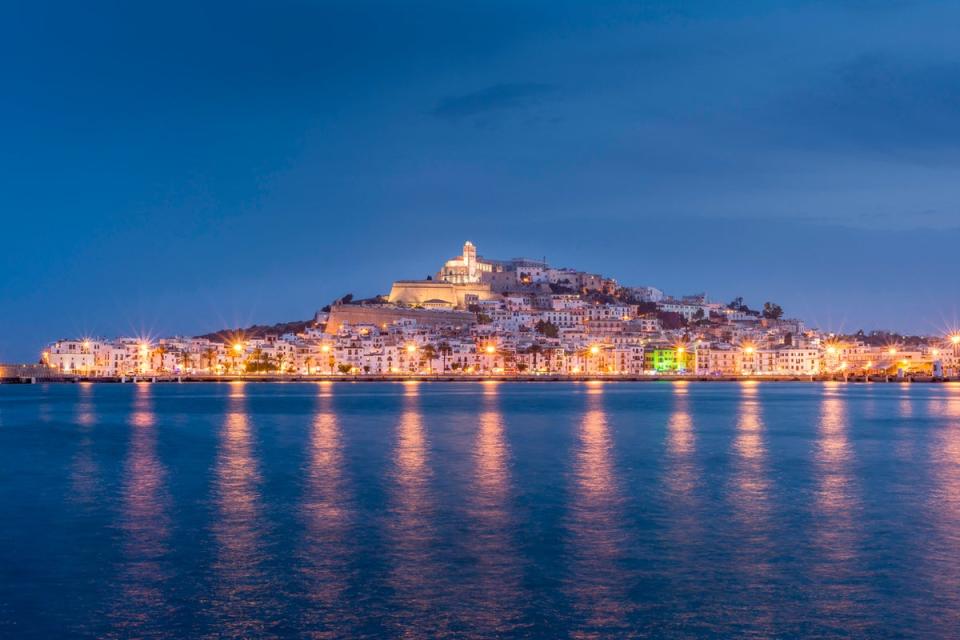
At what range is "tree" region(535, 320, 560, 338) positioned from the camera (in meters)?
116

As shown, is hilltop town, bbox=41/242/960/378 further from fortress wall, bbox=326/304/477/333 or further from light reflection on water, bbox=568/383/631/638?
light reflection on water, bbox=568/383/631/638

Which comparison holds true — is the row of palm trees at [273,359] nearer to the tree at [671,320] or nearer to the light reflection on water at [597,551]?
the tree at [671,320]

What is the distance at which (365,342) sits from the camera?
341ft

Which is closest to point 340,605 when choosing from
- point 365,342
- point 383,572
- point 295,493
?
point 383,572

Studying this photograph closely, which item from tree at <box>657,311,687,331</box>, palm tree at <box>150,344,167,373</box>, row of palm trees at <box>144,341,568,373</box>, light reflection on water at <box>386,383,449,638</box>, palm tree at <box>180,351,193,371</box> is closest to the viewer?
light reflection on water at <box>386,383,449,638</box>

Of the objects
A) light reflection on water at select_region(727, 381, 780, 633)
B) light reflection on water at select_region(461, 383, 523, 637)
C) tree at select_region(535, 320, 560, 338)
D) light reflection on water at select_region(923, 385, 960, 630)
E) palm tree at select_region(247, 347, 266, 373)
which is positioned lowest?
light reflection on water at select_region(923, 385, 960, 630)

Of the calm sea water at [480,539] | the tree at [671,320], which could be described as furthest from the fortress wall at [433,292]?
the calm sea water at [480,539]

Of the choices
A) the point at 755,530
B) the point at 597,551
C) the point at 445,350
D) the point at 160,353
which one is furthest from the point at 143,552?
the point at 160,353

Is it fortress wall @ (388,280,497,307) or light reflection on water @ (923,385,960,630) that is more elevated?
fortress wall @ (388,280,497,307)

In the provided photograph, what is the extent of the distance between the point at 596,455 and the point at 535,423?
10737 mm

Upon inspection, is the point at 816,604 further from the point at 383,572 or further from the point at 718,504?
the point at 718,504

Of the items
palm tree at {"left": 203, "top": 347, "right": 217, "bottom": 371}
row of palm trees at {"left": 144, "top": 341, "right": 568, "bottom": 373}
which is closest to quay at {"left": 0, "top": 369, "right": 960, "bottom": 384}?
row of palm trees at {"left": 144, "top": 341, "right": 568, "bottom": 373}

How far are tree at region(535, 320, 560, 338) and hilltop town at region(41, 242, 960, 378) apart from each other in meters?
0.27

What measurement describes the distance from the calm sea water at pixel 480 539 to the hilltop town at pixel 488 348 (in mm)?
75742
